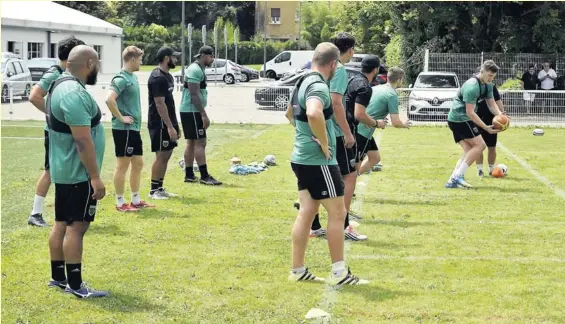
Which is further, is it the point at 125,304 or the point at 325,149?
the point at 325,149

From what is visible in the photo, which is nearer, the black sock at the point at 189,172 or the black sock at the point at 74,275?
the black sock at the point at 74,275

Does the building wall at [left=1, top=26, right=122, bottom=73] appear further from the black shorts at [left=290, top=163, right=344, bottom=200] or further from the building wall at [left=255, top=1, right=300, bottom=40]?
the black shorts at [left=290, top=163, right=344, bottom=200]

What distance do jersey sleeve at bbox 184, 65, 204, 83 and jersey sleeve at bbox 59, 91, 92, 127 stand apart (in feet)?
18.4

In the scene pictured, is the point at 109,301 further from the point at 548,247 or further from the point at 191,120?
the point at 191,120

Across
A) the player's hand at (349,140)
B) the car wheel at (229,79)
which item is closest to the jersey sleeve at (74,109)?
the player's hand at (349,140)

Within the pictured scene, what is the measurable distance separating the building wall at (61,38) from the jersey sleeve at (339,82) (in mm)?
34709

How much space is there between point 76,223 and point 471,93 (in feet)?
24.8

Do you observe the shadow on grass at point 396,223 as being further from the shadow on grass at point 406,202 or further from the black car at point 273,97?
the black car at point 273,97

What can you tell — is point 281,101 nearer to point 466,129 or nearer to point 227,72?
point 466,129

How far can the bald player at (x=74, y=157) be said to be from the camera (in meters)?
6.29

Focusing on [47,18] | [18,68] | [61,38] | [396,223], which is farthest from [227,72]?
[396,223]

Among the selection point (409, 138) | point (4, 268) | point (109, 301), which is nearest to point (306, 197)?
point (109, 301)

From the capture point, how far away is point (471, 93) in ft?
40.6

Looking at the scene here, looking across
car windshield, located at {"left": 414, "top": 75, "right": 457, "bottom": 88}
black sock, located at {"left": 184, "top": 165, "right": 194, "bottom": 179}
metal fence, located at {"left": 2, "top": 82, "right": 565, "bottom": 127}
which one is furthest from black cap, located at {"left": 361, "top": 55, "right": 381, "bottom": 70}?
car windshield, located at {"left": 414, "top": 75, "right": 457, "bottom": 88}
